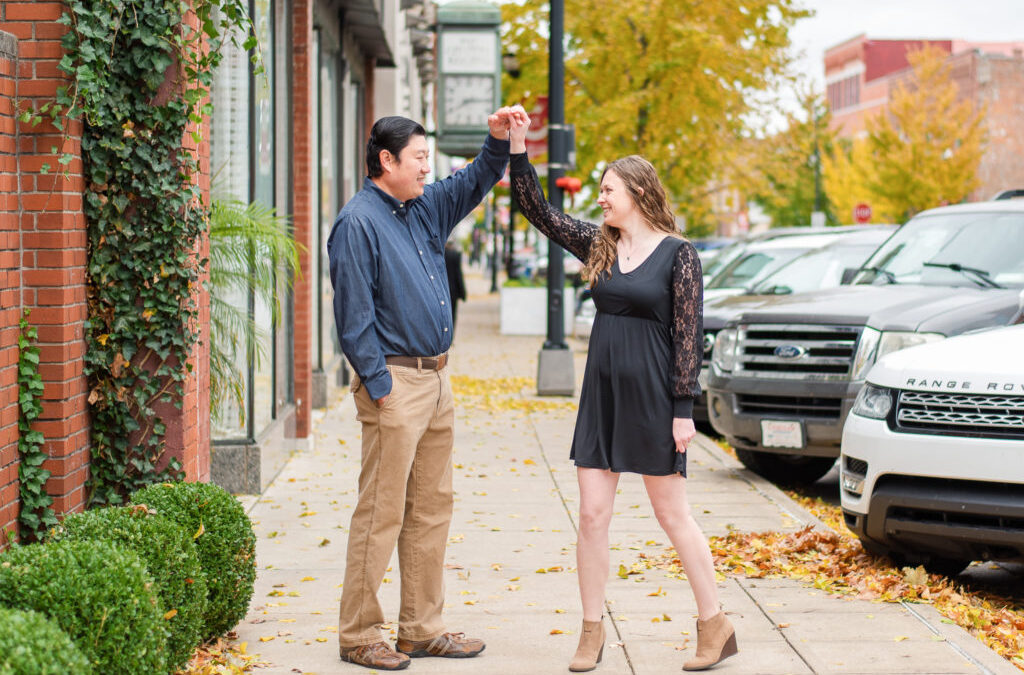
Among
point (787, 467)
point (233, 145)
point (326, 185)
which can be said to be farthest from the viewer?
point (326, 185)

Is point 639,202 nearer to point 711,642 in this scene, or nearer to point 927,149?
point 711,642

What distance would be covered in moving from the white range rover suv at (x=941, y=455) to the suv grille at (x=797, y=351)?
238cm

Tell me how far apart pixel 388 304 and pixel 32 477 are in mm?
1571

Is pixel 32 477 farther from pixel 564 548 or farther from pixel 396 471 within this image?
pixel 564 548

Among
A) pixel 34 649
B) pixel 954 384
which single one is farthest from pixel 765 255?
pixel 34 649

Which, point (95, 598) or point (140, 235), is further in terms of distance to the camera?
point (140, 235)

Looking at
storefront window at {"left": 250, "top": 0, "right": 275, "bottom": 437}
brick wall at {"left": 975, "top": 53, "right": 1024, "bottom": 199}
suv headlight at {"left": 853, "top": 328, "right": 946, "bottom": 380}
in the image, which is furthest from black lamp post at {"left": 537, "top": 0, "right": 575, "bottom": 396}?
brick wall at {"left": 975, "top": 53, "right": 1024, "bottom": 199}

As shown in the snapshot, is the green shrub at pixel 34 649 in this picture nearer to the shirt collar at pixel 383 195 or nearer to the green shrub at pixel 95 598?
the green shrub at pixel 95 598

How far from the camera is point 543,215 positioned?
17.4ft

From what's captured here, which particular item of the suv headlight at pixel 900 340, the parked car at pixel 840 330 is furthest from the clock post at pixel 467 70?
the suv headlight at pixel 900 340

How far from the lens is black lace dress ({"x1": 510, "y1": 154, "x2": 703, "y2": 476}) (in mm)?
5016

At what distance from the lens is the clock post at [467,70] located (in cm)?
2167

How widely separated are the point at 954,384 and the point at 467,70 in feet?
54.7

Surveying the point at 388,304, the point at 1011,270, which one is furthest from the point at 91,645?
the point at 1011,270
